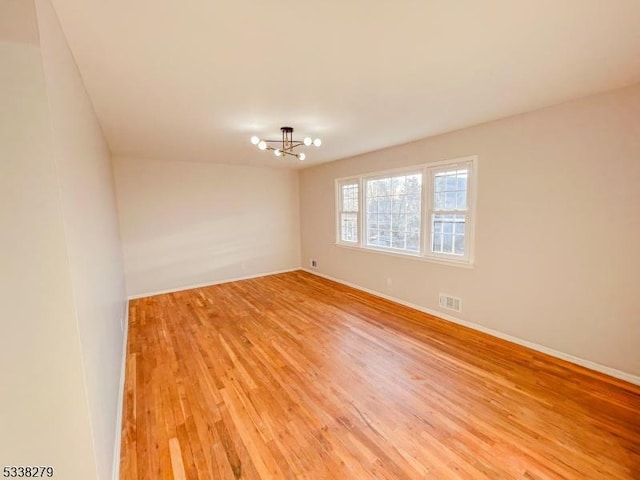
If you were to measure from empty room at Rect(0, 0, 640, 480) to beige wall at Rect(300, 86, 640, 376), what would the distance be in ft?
0.06

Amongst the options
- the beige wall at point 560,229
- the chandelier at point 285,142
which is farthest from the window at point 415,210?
the chandelier at point 285,142

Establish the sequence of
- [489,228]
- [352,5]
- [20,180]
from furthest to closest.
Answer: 1. [489,228]
2. [352,5]
3. [20,180]

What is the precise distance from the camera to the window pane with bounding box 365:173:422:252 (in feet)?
13.2

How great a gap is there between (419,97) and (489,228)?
173 centimetres

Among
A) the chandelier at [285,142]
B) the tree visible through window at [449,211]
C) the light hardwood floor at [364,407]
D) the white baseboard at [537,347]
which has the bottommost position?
the light hardwood floor at [364,407]

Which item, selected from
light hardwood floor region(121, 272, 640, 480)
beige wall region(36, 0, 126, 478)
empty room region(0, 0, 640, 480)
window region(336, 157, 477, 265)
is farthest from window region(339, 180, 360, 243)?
beige wall region(36, 0, 126, 478)

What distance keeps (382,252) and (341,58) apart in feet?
10.5

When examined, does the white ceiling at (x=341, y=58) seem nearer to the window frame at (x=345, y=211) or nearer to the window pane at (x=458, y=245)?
the window pane at (x=458, y=245)

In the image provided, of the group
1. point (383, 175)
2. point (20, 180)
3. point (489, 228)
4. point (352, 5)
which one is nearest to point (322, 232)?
point (383, 175)

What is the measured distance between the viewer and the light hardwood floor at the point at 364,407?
1.62m

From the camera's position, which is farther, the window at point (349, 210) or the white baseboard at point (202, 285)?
the window at point (349, 210)

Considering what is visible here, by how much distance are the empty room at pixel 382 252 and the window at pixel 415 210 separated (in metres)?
0.04

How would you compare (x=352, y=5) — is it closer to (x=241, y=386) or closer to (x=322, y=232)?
(x=241, y=386)

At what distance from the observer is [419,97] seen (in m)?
2.38
